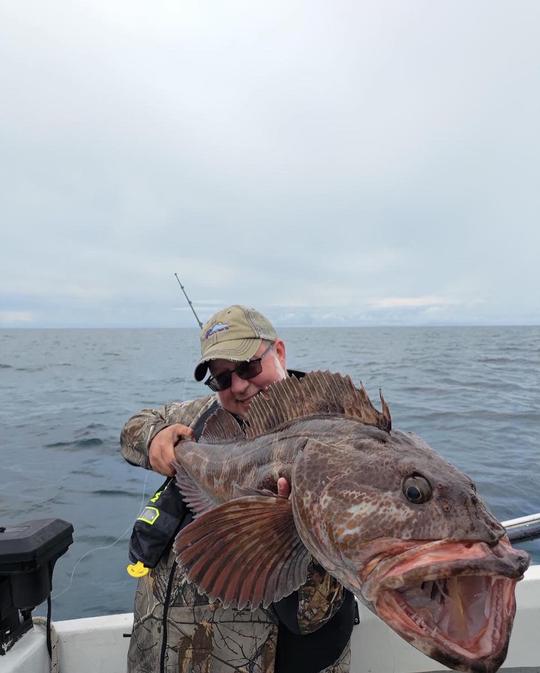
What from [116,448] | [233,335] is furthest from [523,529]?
[116,448]

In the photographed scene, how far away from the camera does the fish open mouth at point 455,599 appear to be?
4.33 feet

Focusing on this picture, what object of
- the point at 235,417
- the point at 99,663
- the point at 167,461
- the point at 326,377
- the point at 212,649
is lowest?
the point at 99,663

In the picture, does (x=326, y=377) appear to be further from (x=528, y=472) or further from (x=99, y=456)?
(x=99, y=456)

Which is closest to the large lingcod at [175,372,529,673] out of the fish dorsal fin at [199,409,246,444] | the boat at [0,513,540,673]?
the fish dorsal fin at [199,409,246,444]

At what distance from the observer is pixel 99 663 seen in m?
3.15

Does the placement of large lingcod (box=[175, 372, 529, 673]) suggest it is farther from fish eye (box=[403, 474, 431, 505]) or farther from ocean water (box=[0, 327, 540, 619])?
ocean water (box=[0, 327, 540, 619])

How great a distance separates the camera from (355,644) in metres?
3.27

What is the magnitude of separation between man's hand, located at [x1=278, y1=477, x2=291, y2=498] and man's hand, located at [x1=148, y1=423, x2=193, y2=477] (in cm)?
104

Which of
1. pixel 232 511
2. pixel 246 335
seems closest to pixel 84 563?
pixel 246 335

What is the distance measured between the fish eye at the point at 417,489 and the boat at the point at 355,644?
196 centimetres

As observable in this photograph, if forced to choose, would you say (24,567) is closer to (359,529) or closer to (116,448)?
(359,529)

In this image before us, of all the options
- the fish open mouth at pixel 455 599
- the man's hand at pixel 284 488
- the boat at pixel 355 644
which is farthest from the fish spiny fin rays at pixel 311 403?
the boat at pixel 355 644

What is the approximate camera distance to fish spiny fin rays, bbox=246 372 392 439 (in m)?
2.15

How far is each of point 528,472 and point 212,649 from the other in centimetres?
701
